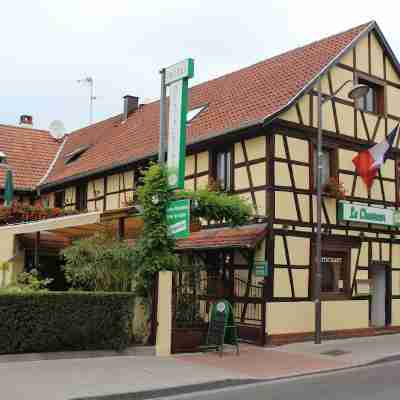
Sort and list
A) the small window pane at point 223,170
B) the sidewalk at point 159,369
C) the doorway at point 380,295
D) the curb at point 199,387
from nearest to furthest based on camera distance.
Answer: the curb at point 199,387, the sidewalk at point 159,369, the small window pane at point 223,170, the doorway at point 380,295

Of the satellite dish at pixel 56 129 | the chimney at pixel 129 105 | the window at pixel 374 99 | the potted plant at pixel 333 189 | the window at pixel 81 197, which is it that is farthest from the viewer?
the satellite dish at pixel 56 129

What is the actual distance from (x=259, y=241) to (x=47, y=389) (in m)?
A: 7.10

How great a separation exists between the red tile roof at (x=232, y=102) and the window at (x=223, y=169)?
758 mm

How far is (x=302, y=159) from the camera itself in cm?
1611

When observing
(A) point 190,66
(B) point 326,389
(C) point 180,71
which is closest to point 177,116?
(C) point 180,71

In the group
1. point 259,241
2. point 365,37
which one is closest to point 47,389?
point 259,241

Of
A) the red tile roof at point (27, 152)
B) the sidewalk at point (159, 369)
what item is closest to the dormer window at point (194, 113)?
the sidewalk at point (159, 369)

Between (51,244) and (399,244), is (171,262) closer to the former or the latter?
(51,244)

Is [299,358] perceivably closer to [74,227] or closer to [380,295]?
[380,295]

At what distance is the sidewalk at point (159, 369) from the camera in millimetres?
9047

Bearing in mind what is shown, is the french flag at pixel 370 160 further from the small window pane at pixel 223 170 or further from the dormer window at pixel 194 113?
the dormer window at pixel 194 113

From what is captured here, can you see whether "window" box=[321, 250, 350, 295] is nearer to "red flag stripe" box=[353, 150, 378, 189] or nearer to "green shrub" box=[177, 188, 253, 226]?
"red flag stripe" box=[353, 150, 378, 189]

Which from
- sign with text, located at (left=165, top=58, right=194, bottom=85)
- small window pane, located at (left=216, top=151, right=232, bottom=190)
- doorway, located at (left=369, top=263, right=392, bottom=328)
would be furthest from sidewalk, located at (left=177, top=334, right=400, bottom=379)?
sign with text, located at (left=165, top=58, right=194, bottom=85)

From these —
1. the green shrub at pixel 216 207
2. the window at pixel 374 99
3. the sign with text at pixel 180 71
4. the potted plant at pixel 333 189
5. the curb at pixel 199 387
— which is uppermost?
the window at pixel 374 99
